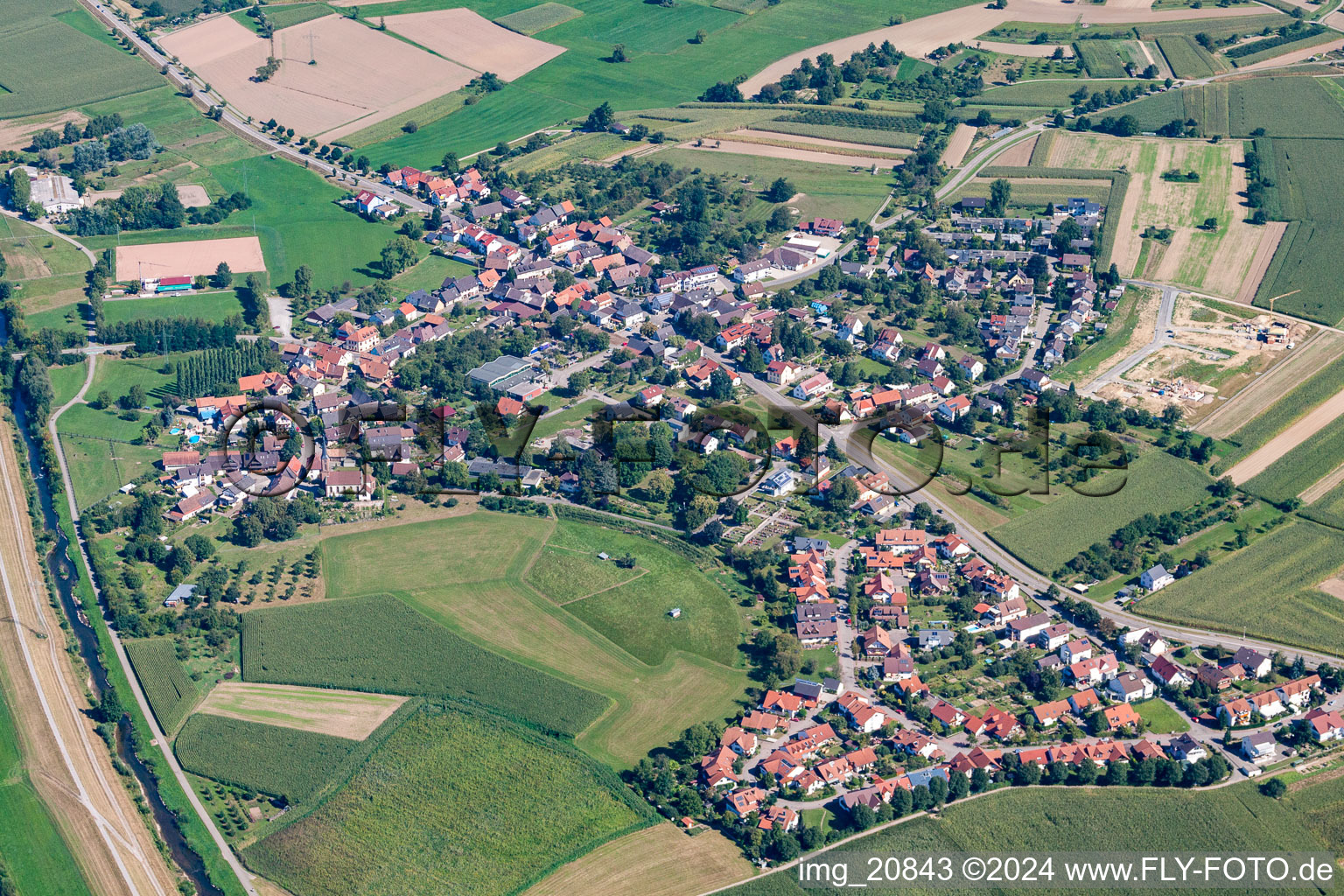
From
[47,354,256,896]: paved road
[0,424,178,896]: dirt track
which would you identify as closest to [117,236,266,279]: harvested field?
[47,354,256,896]: paved road

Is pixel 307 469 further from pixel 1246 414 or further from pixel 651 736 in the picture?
pixel 1246 414

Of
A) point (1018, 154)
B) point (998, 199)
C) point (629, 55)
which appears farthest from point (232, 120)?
point (1018, 154)

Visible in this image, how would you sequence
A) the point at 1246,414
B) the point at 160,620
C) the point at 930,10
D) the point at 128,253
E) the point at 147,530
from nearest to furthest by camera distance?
the point at 160,620, the point at 147,530, the point at 1246,414, the point at 128,253, the point at 930,10

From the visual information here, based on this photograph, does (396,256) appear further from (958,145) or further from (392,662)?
(958,145)

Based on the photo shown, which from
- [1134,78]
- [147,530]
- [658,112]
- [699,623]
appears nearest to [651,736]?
[699,623]

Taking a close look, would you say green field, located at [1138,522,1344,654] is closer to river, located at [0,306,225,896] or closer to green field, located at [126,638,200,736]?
river, located at [0,306,225,896]
